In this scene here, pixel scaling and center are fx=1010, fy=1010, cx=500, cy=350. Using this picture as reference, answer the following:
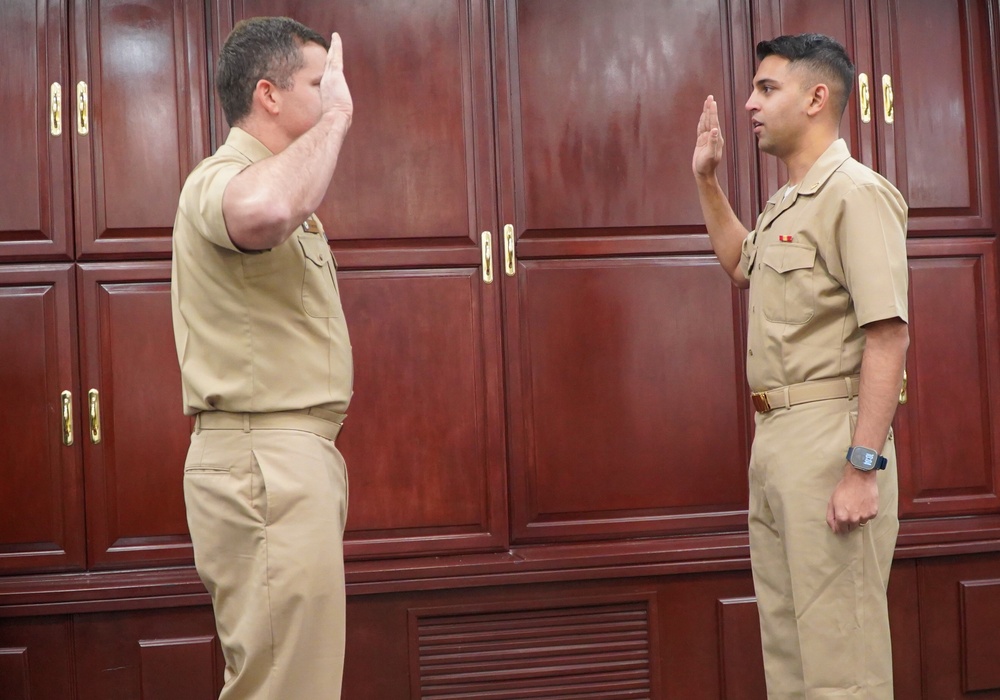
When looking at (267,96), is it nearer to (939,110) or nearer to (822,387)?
(822,387)

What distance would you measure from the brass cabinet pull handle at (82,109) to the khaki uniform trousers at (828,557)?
195cm

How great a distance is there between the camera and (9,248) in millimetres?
2711

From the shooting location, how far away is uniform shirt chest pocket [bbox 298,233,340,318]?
174cm

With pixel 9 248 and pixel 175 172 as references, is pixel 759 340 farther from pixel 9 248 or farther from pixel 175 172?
pixel 9 248

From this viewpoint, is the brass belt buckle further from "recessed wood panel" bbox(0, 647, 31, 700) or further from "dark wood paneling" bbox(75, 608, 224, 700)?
"recessed wood panel" bbox(0, 647, 31, 700)

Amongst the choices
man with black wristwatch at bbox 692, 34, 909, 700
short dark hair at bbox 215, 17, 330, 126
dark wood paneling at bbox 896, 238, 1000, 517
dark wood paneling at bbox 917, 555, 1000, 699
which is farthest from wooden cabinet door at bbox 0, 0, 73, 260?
dark wood paneling at bbox 917, 555, 1000, 699

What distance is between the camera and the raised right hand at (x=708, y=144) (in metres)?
2.38

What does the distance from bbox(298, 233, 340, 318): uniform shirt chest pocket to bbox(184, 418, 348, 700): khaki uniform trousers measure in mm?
219

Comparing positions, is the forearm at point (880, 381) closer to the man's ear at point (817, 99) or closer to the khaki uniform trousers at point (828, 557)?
the khaki uniform trousers at point (828, 557)

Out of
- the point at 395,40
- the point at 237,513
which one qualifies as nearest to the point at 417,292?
the point at 395,40

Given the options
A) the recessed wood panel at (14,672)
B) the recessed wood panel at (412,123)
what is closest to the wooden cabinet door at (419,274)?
the recessed wood panel at (412,123)

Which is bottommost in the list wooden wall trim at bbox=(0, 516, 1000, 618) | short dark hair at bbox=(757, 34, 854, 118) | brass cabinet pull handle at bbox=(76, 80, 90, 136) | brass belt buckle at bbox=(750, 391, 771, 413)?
wooden wall trim at bbox=(0, 516, 1000, 618)

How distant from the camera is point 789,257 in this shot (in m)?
2.12

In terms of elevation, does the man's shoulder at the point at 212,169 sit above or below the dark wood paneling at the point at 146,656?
above
